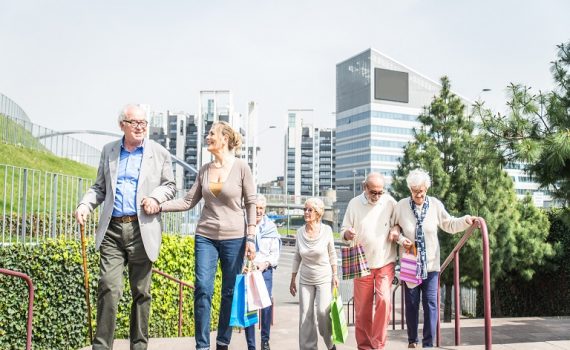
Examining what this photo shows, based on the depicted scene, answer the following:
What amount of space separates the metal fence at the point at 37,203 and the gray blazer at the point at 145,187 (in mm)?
2851

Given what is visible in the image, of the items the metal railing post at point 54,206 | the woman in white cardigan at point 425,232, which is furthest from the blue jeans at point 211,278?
the metal railing post at point 54,206

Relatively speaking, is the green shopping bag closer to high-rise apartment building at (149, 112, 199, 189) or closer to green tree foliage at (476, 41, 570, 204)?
green tree foliage at (476, 41, 570, 204)

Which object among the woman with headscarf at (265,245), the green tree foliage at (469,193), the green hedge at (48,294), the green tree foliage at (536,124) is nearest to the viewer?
the woman with headscarf at (265,245)

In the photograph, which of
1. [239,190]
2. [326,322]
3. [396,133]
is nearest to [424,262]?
[326,322]

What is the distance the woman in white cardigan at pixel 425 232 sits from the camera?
15.6ft

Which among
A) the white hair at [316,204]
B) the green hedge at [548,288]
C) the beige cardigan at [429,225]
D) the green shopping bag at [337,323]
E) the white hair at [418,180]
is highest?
the white hair at [418,180]

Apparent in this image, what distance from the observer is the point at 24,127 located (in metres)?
22.6

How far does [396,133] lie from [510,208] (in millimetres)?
106879

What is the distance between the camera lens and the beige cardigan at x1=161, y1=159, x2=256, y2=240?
13.1ft

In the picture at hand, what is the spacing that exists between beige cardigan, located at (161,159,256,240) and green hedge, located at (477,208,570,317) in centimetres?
1172

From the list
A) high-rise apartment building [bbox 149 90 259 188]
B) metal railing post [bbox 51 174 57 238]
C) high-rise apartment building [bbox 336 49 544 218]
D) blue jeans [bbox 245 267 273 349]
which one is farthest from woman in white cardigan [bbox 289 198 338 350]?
high-rise apartment building [bbox 149 90 259 188]

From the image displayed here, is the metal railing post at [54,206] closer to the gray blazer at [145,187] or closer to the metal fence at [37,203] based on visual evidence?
the metal fence at [37,203]

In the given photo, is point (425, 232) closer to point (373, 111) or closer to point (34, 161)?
point (34, 161)

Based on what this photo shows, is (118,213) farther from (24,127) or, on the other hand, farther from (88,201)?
(24,127)
